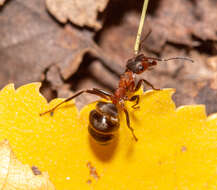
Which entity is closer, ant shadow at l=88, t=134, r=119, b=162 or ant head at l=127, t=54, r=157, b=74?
ant shadow at l=88, t=134, r=119, b=162

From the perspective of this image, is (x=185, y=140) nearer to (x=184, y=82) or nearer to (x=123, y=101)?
(x=123, y=101)

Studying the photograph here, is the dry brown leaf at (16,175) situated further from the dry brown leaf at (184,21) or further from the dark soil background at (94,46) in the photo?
the dry brown leaf at (184,21)

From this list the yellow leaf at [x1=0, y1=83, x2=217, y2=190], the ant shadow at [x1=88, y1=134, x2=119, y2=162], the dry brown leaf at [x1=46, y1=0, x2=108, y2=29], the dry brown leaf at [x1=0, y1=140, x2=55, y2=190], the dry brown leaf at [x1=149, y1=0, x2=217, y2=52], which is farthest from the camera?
the dry brown leaf at [x1=149, y1=0, x2=217, y2=52]

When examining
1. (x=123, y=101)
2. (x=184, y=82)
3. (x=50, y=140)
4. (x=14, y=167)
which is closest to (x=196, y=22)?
(x=184, y=82)

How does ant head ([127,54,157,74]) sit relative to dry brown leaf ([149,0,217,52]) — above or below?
below

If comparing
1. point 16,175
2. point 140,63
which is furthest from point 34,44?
point 16,175

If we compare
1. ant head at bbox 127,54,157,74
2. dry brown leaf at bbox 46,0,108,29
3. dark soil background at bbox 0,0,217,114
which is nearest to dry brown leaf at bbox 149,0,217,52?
dark soil background at bbox 0,0,217,114

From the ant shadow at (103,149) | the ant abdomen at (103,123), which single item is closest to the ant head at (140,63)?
the ant abdomen at (103,123)

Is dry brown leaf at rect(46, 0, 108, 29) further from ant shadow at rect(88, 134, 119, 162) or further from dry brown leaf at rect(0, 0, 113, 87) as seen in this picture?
ant shadow at rect(88, 134, 119, 162)

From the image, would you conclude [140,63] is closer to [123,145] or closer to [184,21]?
[123,145]
